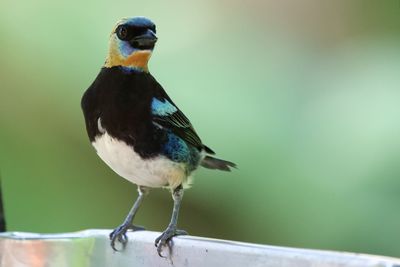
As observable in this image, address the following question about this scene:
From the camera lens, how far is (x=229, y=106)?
88.0 inches

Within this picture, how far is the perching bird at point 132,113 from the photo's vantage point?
1.03m

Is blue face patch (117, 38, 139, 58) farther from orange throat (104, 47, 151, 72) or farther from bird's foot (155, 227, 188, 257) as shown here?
bird's foot (155, 227, 188, 257)

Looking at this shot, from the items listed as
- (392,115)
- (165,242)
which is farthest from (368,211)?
(165,242)

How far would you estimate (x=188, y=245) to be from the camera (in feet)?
2.83

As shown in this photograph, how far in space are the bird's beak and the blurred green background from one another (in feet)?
3.66

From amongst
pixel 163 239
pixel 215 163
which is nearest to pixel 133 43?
pixel 163 239

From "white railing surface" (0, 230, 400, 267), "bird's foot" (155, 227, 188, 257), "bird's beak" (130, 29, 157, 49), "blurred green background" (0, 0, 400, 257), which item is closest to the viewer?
"white railing surface" (0, 230, 400, 267)

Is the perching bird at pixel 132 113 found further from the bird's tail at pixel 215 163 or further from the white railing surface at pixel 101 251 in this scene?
the bird's tail at pixel 215 163

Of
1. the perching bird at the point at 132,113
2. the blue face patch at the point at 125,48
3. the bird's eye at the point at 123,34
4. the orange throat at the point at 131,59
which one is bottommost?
the perching bird at the point at 132,113

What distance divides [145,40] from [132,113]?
0.35 feet

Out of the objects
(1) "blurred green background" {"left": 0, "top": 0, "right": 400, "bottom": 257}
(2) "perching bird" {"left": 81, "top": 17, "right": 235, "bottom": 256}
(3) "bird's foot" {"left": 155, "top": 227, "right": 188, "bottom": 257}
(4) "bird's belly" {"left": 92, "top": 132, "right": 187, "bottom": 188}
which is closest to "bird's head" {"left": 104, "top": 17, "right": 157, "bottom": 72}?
(2) "perching bird" {"left": 81, "top": 17, "right": 235, "bottom": 256}

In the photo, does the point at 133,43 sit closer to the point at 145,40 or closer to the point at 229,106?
the point at 145,40

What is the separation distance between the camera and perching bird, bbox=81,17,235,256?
1.03 meters

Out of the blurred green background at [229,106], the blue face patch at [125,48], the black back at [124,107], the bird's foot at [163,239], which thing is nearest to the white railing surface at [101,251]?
the bird's foot at [163,239]
